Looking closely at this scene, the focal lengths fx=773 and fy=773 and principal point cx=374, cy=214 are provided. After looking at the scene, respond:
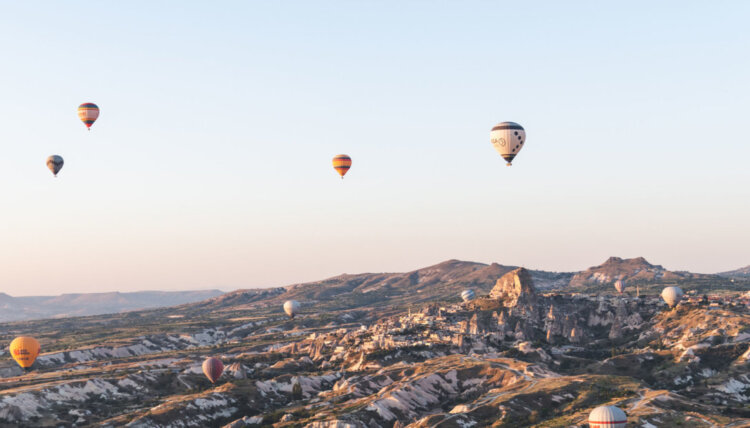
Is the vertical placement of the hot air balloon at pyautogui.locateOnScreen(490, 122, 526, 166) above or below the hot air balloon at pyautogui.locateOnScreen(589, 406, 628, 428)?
above

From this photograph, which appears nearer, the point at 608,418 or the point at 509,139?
the point at 608,418

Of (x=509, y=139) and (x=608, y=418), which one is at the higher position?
(x=509, y=139)

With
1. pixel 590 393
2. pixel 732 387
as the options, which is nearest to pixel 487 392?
pixel 590 393

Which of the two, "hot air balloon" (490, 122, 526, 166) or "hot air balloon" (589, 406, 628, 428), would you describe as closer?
"hot air balloon" (589, 406, 628, 428)

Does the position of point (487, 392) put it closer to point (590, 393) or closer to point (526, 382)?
point (526, 382)
